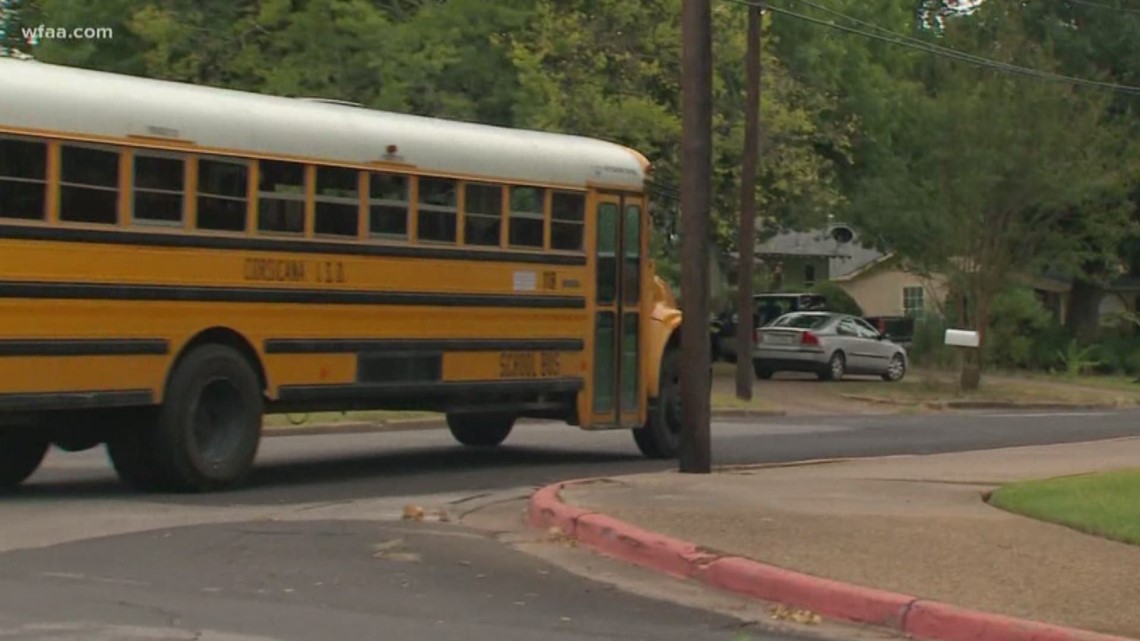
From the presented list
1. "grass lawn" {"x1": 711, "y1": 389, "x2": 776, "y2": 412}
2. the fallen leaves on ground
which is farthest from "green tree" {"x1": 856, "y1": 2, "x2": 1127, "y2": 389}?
the fallen leaves on ground

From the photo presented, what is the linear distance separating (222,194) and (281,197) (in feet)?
2.00

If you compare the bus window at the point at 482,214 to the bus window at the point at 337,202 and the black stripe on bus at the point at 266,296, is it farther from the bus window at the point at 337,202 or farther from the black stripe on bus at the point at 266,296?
→ the bus window at the point at 337,202

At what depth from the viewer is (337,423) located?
2047 centimetres

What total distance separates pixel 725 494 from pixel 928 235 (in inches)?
856

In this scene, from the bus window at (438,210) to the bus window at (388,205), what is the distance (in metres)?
0.19

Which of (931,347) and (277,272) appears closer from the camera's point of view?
(277,272)

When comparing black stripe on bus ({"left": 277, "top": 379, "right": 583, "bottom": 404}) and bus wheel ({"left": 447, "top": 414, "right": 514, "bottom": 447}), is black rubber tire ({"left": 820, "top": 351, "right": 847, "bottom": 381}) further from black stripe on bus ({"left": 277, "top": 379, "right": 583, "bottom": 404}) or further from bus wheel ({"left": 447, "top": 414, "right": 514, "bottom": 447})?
black stripe on bus ({"left": 277, "top": 379, "right": 583, "bottom": 404})

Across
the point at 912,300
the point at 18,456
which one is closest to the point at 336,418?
the point at 18,456

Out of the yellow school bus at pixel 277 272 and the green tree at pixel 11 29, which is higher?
the green tree at pixel 11 29

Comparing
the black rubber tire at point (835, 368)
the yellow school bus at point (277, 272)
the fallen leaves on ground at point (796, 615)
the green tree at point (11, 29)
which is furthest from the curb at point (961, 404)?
the fallen leaves on ground at point (796, 615)

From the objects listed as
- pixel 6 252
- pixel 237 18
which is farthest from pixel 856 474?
pixel 237 18

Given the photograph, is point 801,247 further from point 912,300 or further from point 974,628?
point 974,628

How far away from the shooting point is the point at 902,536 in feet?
35.2

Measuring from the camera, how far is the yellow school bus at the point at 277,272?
12.1 meters
